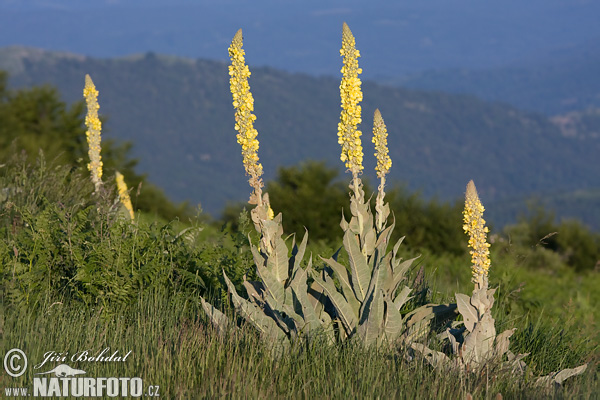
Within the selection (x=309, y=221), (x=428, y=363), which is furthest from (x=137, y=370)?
(x=309, y=221)

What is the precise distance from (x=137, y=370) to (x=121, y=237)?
6.30ft

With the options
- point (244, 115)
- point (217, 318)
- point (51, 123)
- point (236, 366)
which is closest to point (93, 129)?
point (244, 115)

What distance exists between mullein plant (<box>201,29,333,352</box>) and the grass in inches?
4.9

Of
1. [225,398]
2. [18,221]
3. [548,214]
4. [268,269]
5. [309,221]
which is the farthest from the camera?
[548,214]

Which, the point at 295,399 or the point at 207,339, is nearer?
the point at 295,399

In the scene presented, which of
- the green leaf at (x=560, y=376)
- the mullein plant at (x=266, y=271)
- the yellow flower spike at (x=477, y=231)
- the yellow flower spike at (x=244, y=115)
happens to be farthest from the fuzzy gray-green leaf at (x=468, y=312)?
the yellow flower spike at (x=244, y=115)

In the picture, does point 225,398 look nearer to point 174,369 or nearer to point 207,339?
point 174,369

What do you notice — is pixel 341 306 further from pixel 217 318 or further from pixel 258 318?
pixel 217 318

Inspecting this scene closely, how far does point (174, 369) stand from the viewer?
156 inches

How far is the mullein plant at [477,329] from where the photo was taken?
13.5ft

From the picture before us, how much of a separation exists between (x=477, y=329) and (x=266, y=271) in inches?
53.5

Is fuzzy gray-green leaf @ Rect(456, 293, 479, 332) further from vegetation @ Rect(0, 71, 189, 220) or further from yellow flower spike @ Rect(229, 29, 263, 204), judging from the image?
vegetation @ Rect(0, 71, 189, 220)

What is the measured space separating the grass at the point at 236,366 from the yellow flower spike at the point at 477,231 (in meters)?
0.59

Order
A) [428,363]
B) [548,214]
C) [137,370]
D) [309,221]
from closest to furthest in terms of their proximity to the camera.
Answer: [137,370] < [428,363] < [309,221] < [548,214]
